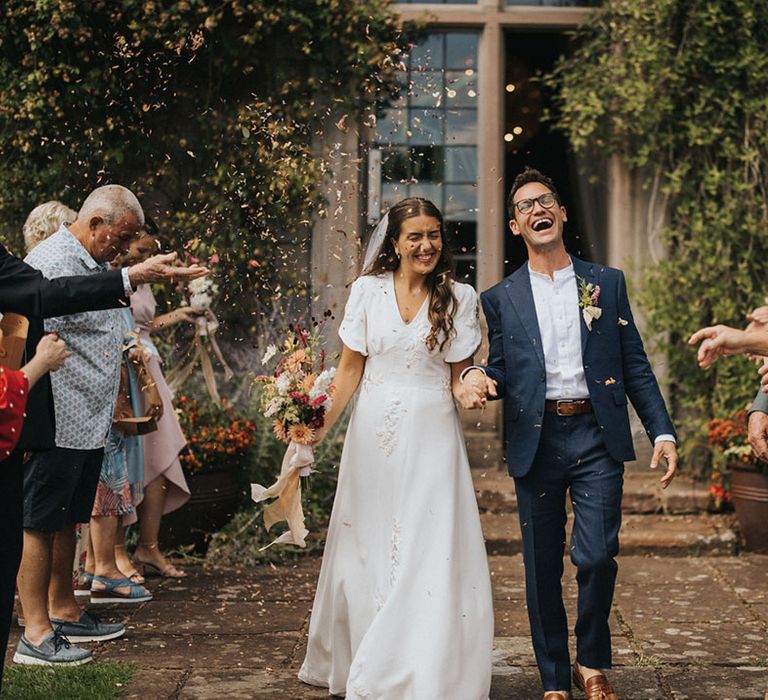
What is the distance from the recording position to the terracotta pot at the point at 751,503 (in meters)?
7.24

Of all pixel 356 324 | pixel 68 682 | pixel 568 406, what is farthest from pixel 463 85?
pixel 68 682

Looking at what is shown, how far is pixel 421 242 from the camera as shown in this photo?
186 inches

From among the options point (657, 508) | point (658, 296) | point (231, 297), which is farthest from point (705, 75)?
point (231, 297)

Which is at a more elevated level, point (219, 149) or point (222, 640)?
point (219, 149)

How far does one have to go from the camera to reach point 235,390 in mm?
8648

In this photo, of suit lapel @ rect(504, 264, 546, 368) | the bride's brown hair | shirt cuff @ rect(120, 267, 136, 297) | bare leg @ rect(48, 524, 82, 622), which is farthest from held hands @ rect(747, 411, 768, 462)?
bare leg @ rect(48, 524, 82, 622)

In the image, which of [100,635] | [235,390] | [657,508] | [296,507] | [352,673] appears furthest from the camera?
[235,390]

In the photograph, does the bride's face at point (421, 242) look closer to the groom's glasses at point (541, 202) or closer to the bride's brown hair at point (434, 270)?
the bride's brown hair at point (434, 270)

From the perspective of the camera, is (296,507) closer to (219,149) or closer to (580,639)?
(580,639)

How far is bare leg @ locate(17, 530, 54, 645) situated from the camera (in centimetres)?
518

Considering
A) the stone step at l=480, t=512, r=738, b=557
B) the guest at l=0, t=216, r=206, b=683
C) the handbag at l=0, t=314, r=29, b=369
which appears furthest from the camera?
the stone step at l=480, t=512, r=738, b=557

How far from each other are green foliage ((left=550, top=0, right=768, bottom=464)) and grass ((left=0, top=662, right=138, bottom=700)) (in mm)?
4502

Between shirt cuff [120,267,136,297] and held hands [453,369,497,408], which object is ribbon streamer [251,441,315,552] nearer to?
held hands [453,369,497,408]

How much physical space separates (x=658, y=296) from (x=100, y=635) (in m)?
4.34
